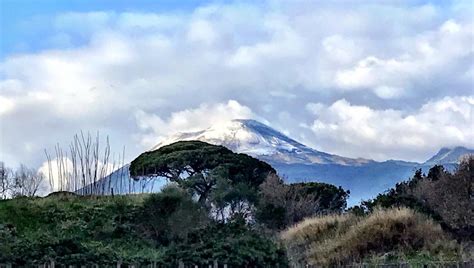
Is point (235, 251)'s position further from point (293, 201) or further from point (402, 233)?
point (293, 201)

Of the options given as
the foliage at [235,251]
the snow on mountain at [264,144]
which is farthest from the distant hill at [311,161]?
the foliage at [235,251]

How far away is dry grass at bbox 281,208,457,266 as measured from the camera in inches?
898

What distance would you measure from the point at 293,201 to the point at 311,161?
75.8 meters

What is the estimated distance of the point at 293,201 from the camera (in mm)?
34719

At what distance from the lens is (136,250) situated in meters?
22.5

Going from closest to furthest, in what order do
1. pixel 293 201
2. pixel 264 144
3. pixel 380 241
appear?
pixel 380 241, pixel 293 201, pixel 264 144

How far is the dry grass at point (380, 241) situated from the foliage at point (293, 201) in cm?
641

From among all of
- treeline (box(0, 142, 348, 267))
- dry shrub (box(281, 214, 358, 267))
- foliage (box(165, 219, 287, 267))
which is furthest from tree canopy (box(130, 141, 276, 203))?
foliage (box(165, 219, 287, 267))

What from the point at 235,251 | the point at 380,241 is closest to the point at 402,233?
the point at 380,241

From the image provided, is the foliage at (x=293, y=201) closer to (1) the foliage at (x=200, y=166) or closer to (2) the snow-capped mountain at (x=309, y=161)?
(1) the foliage at (x=200, y=166)

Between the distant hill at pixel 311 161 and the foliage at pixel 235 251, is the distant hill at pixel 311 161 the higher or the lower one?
the higher one

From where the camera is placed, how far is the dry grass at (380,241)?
22812 mm

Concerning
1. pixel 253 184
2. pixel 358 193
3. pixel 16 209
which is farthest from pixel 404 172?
pixel 16 209

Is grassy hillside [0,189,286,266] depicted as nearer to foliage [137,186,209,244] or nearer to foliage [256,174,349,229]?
foliage [137,186,209,244]
